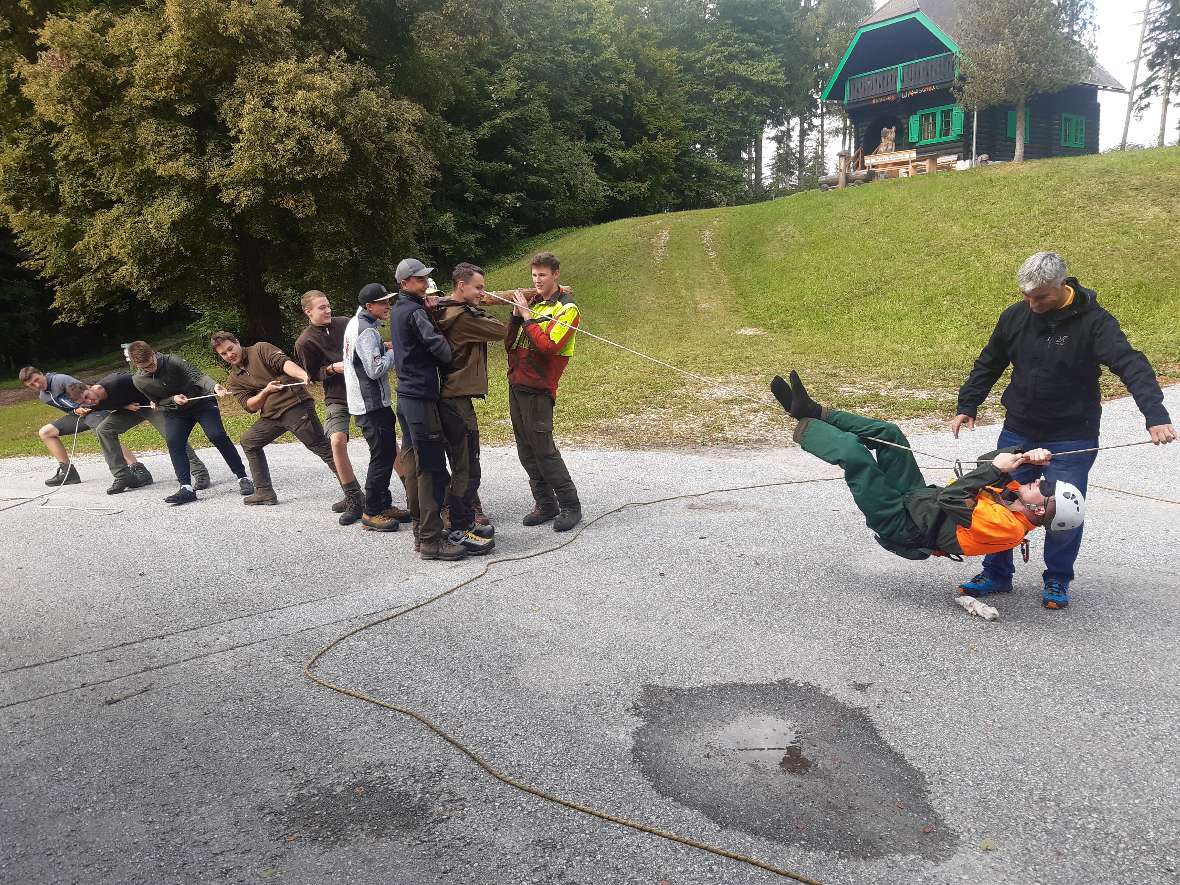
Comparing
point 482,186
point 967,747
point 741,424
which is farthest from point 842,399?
point 482,186

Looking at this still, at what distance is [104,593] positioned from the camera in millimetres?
6039

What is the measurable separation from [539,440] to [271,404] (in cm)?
311

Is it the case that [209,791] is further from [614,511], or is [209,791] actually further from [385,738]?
[614,511]

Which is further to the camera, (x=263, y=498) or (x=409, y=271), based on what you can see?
(x=263, y=498)

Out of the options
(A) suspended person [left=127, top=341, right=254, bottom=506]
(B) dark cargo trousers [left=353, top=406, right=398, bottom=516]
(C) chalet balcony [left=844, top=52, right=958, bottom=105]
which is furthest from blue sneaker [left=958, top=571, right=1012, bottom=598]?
(C) chalet balcony [left=844, top=52, right=958, bottom=105]

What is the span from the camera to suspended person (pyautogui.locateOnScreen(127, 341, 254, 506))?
341 inches

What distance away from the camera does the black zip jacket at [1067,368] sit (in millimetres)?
4340

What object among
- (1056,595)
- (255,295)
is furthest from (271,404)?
(255,295)

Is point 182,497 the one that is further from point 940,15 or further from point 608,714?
point 940,15

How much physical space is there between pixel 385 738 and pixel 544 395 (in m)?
3.22

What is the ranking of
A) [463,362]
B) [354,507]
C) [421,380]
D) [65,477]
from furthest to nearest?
[65,477], [354,507], [463,362], [421,380]

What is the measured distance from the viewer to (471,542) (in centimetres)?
621

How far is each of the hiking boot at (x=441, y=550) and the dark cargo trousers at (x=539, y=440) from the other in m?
0.92

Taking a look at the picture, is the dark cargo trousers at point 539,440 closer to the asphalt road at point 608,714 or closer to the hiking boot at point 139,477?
the asphalt road at point 608,714
